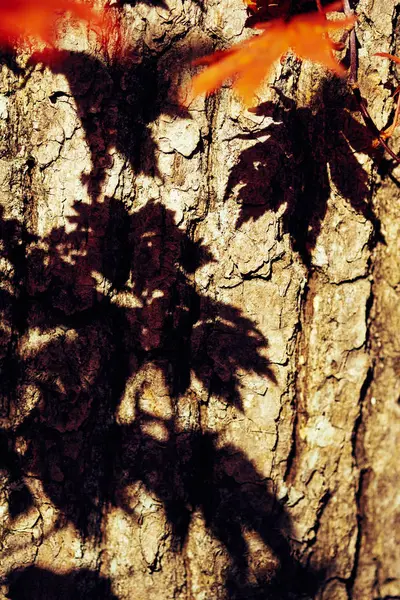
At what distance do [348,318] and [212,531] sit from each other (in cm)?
115

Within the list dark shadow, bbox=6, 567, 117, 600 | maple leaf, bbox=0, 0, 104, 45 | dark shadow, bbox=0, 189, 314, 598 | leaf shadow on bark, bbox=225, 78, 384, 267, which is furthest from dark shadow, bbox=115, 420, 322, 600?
maple leaf, bbox=0, 0, 104, 45

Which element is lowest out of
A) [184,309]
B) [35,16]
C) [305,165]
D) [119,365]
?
[119,365]

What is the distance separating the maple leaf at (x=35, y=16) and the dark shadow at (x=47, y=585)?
2225 millimetres

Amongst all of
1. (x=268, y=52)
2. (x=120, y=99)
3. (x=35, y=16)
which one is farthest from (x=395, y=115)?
(x=35, y=16)

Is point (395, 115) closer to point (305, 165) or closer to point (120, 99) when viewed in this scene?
point (305, 165)

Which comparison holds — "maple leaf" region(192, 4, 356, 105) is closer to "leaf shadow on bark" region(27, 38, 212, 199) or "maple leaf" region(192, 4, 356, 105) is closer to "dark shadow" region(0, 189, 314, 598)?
"leaf shadow on bark" region(27, 38, 212, 199)

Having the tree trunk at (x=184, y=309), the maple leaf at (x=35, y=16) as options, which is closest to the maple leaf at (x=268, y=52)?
the tree trunk at (x=184, y=309)

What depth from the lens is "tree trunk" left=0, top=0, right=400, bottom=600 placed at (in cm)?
227

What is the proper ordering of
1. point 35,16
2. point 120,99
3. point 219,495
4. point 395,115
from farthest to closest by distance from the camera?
point 219,495, point 395,115, point 120,99, point 35,16

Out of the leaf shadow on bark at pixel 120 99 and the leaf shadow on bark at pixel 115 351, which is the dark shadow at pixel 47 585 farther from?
the leaf shadow on bark at pixel 120 99

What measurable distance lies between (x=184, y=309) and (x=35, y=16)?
127 cm

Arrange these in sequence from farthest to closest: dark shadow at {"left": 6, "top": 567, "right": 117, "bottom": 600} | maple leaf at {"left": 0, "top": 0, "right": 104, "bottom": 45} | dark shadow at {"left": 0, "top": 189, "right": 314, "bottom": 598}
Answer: dark shadow at {"left": 6, "top": 567, "right": 117, "bottom": 600}, dark shadow at {"left": 0, "top": 189, "right": 314, "bottom": 598}, maple leaf at {"left": 0, "top": 0, "right": 104, "bottom": 45}

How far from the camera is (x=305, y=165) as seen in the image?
2.40 metres

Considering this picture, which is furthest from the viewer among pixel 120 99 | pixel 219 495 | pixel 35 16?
pixel 219 495
